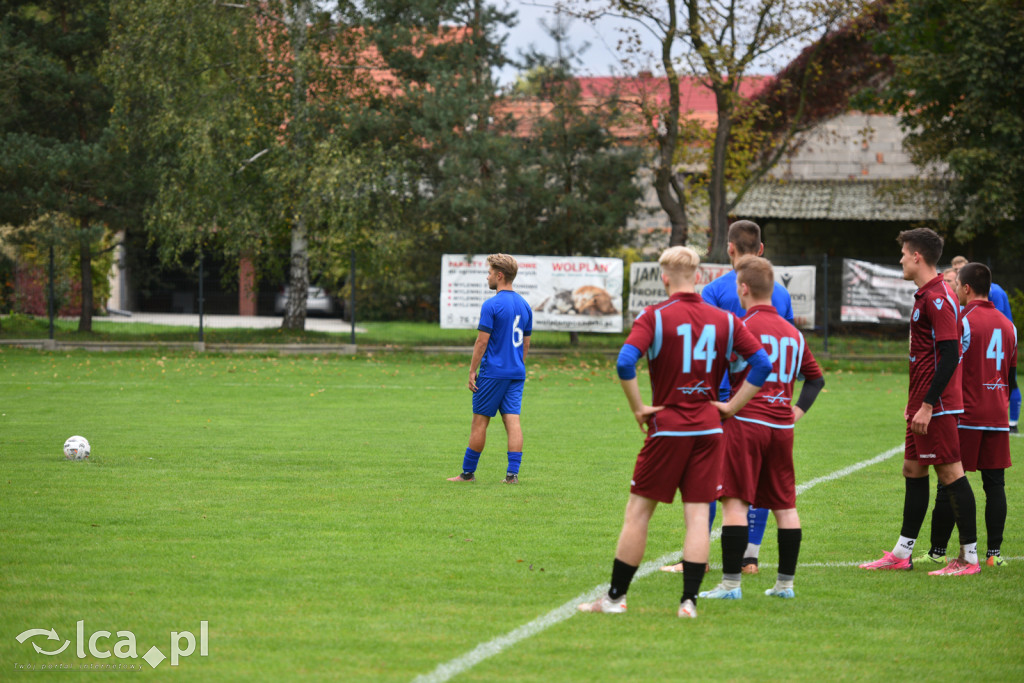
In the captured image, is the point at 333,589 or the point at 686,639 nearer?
the point at 686,639

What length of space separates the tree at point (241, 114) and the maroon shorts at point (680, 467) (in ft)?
65.0

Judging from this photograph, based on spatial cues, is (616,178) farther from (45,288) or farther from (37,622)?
(37,622)

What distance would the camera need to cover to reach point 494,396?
8898 mm

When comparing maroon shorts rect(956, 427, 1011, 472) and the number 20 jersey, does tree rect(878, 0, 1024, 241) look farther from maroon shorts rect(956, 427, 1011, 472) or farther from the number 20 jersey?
the number 20 jersey

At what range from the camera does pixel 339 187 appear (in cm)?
2403

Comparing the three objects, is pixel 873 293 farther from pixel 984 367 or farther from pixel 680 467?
pixel 680 467

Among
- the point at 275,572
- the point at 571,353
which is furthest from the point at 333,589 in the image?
the point at 571,353

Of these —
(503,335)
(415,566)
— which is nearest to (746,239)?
(415,566)

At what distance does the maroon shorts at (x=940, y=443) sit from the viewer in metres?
6.23

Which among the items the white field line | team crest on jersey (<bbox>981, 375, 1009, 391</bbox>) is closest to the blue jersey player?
the white field line

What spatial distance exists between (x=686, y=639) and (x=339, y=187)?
20.5 metres

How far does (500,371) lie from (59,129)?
71.8ft

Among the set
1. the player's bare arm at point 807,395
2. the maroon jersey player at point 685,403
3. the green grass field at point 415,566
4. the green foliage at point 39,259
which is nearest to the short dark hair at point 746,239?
the player's bare arm at point 807,395

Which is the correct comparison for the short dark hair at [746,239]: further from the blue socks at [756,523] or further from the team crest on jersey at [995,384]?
the team crest on jersey at [995,384]
